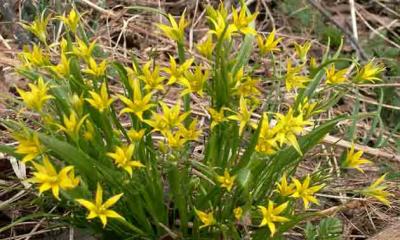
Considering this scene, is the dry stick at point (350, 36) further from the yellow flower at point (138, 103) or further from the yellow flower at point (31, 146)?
the yellow flower at point (31, 146)

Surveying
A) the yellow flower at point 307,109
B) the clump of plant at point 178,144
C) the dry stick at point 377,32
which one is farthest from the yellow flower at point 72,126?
the dry stick at point 377,32

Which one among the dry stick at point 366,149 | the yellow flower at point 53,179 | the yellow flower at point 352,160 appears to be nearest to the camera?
the yellow flower at point 53,179

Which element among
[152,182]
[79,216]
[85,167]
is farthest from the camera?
[79,216]

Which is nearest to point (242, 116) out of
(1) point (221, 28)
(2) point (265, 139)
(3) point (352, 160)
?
(2) point (265, 139)

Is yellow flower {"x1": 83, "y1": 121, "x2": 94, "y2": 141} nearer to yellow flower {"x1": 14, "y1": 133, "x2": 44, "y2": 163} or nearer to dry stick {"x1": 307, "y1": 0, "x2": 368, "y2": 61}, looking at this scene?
yellow flower {"x1": 14, "y1": 133, "x2": 44, "y2": 163}

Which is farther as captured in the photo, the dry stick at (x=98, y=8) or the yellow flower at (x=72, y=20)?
the dry stick at (x=98, y=8)

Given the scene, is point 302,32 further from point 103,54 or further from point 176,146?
point 176,146

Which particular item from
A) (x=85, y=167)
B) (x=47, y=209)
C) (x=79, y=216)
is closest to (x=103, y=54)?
(x=47, y=209)

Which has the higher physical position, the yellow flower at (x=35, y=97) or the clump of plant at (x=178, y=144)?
the yellow flower at (x=35, y=97)

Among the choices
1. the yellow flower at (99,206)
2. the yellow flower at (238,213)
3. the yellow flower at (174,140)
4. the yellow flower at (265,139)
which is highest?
the yellow flower at (174,140)
